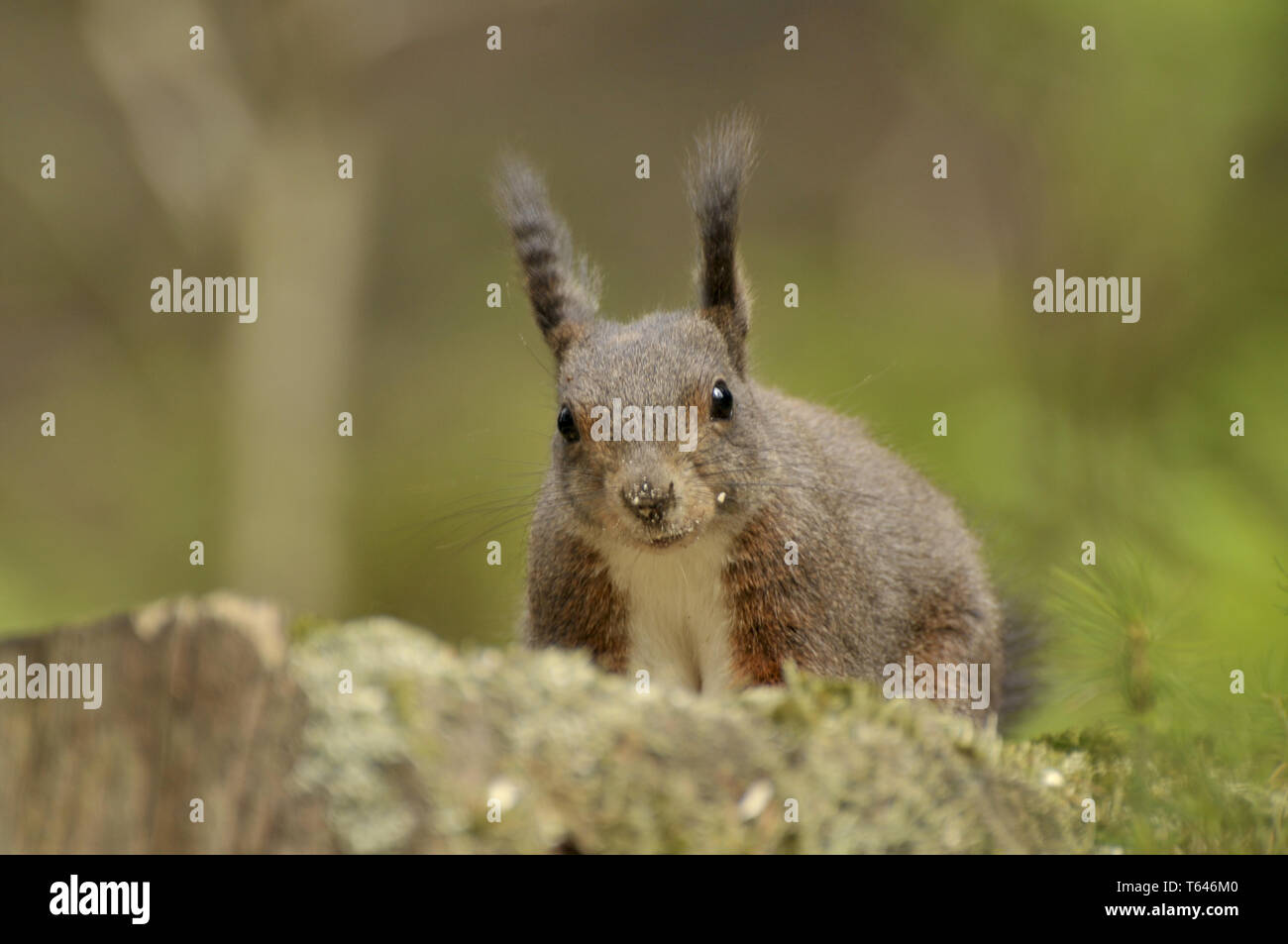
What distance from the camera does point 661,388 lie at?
410 centimetres

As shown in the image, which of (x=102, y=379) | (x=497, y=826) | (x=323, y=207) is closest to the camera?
(x=497, y=826)

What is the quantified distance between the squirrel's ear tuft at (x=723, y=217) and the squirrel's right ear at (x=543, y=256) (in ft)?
1.48

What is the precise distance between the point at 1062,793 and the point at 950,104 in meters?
8.72

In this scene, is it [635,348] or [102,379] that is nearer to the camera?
[635,348]

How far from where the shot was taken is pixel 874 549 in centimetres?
452

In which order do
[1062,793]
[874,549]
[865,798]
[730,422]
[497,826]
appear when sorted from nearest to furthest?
1. [497,826]
2. [865,798]
3. [1062,793]
4. [730,422]
5. [874,549]

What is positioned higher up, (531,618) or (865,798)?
(531,618)

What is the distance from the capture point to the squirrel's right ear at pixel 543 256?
4.61 metres

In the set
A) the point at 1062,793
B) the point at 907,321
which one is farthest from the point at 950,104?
the point at 1062,793

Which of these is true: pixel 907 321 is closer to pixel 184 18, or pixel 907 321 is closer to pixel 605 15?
pixel 605 15
